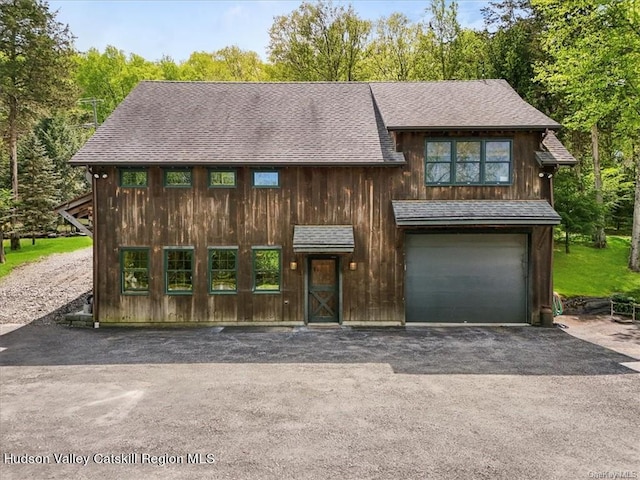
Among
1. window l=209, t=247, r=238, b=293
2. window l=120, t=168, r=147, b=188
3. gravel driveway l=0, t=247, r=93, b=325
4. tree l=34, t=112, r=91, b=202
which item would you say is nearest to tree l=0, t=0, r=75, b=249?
gravel driveway l=0, t=247, r=93, b=325

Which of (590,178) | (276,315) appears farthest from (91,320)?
(590,178)

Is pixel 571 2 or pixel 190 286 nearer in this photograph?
pixel 190 286

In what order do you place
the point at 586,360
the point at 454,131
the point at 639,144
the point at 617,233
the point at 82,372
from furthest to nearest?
the point at 617,233 → the point at 639,144 → the point at 454,131 → the point at 586,360 → the point at 82,372

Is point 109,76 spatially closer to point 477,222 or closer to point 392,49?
point 392,49

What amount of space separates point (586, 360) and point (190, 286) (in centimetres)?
1129

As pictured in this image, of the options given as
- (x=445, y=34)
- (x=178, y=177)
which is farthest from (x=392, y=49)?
(x=178, y=177)

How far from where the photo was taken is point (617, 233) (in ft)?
99.0

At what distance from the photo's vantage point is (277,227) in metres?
13.7

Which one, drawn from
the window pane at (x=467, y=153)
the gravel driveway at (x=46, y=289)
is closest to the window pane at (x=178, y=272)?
the gravel driveway at (x=46, y=289)

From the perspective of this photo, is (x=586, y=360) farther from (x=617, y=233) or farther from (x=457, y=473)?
(x=617, y=233)

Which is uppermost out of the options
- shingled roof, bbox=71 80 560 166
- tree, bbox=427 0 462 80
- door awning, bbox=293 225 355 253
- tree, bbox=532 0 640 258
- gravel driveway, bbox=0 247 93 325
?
tree, bbox=427 0 462 80

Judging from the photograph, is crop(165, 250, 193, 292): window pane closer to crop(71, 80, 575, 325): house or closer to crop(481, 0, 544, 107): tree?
crop(71, 80, 575, 325): house

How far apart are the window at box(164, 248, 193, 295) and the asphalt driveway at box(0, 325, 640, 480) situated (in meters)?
2.26

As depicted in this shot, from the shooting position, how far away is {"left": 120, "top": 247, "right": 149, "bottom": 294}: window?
1377cm
